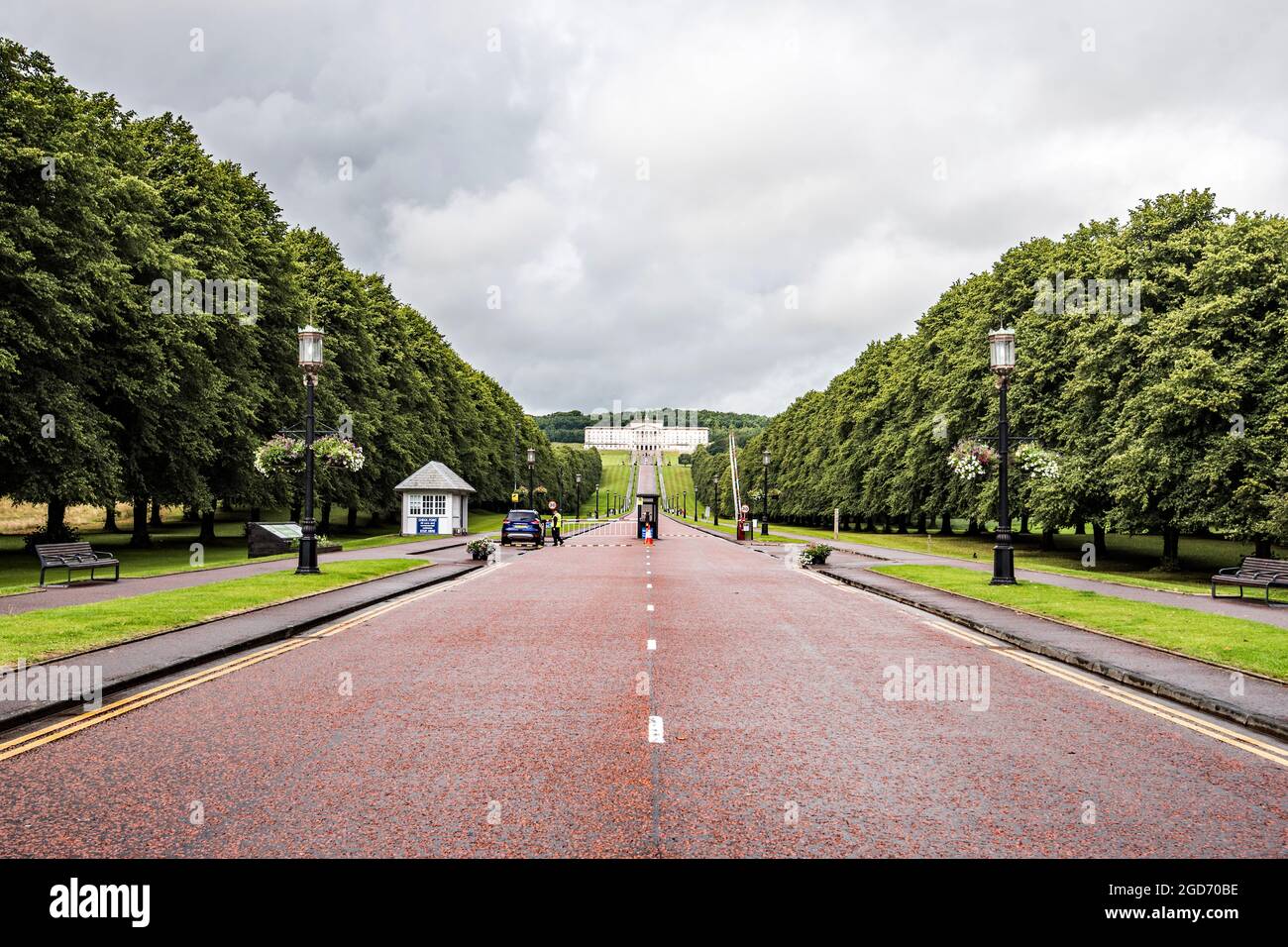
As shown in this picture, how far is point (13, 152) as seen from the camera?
78.5 ft

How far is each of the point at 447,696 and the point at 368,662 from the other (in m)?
2.44

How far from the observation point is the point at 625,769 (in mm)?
5949

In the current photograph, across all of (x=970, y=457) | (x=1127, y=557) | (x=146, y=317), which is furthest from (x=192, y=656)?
(x=1127, y=557)

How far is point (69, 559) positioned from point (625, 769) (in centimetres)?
1897

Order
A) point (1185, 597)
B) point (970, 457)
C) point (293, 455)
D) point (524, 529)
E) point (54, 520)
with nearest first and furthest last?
point (1185, 597) < point (970, 457) < point (54, 520) < point (293, 455) < point (524, 529)

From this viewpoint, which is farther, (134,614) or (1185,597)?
(1185,597)

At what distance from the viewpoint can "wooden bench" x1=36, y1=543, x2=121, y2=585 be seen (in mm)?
19125

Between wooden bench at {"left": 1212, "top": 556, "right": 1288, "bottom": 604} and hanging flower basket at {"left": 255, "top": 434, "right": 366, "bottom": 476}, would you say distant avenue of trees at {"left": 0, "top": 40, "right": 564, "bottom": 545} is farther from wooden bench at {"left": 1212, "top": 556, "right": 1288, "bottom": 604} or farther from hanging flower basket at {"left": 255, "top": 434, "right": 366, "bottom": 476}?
wooden bench at {"left": 1212, "top": 556, "right": 1288, "bottom": 604}

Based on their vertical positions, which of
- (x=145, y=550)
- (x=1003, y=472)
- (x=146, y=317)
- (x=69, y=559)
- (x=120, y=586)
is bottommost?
(x=145, y=550)

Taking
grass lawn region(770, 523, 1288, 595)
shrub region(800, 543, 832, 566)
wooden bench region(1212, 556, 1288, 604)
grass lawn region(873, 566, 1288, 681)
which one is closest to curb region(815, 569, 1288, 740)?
grass lawn region(873, 566, 1288, 681)

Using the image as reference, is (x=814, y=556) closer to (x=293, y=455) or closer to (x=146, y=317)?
(x=293, y=455)

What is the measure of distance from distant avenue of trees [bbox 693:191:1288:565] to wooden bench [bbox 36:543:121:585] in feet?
102

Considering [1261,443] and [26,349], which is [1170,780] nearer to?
[1261,443]

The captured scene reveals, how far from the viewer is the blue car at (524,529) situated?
45406 millimetres
